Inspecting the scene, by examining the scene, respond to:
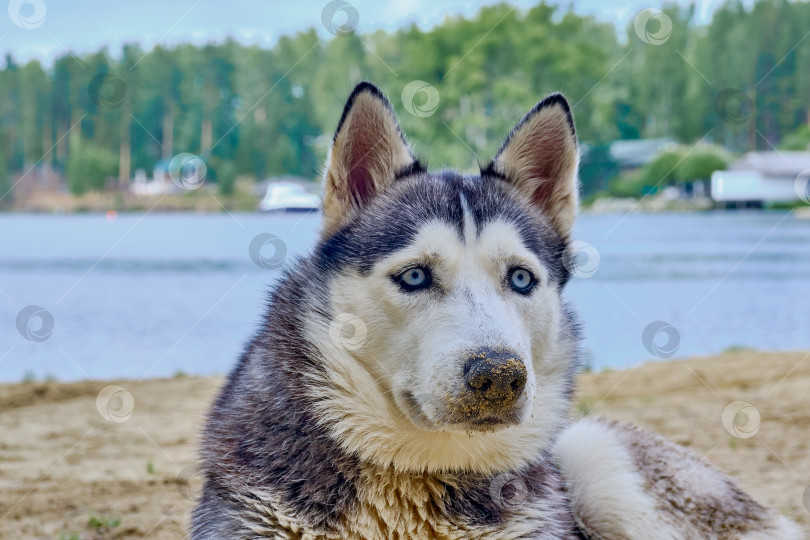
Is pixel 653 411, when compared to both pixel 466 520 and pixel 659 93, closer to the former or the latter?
pixel 466 520

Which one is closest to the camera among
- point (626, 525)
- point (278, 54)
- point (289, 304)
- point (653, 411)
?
point (289, 304)

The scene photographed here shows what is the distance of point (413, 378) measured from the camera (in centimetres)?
305

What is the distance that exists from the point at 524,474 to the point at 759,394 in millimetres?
6385

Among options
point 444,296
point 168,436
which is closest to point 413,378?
point 444,296

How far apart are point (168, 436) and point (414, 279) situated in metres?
5.03

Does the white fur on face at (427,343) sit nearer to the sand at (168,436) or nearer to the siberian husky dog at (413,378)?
the siberian husky dog at (413,378)

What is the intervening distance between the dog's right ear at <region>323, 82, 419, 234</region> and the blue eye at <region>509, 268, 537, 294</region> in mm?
775

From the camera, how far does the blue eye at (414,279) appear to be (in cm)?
318

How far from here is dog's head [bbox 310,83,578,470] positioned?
2936 millimetres

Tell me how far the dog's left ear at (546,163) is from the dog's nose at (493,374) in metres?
1.20

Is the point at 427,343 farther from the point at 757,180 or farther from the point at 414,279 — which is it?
the point at 757,180

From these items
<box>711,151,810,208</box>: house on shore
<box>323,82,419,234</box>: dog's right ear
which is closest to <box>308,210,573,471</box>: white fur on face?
<box>323,82,419,234</box>: dog's right ear

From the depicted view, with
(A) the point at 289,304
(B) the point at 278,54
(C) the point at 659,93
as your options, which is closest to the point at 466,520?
(A) the point at 289,304

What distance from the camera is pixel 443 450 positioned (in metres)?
3.29
